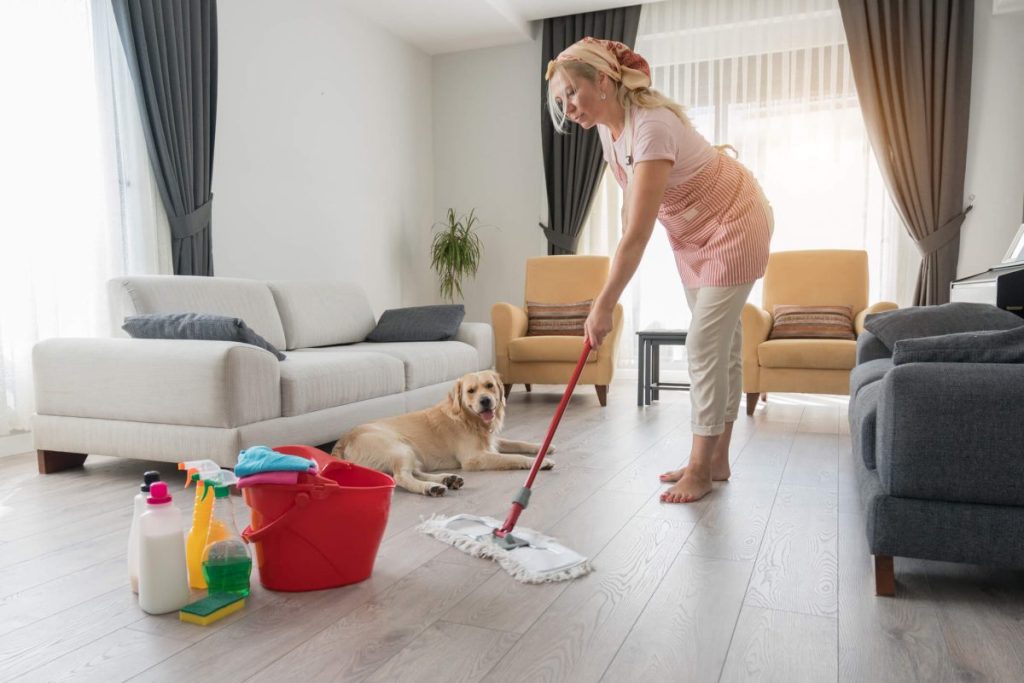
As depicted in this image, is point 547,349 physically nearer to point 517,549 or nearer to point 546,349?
point 546,349

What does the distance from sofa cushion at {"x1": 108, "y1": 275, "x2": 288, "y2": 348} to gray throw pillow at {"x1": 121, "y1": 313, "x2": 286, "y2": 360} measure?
0.52ft

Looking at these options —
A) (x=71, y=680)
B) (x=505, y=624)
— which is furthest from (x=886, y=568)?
(x=71, y=680)

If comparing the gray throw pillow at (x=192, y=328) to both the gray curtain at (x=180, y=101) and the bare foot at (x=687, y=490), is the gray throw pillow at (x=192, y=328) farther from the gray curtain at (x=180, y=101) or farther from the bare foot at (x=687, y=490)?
the bare foot at (x=687, y=490)

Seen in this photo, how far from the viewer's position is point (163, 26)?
3.73 meters

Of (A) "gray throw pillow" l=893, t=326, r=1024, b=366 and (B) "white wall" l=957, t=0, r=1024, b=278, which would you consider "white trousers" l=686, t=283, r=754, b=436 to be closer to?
(A) "gray throw pillow" l=893, t=326, r=1024, b=366

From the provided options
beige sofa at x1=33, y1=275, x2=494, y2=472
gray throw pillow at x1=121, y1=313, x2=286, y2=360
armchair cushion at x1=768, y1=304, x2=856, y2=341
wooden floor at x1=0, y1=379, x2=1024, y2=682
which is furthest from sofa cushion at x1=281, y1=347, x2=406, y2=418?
armchair cushion at x1=768, y1=304, x2=856, y2=341

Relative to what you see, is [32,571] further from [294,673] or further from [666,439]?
[666,439]

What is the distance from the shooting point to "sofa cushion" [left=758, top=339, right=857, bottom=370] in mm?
3908

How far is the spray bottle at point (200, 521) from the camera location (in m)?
1.52

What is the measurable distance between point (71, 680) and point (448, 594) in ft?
2.26

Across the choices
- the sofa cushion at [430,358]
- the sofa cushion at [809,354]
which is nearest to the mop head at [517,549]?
the sofa cushion at [430,358]

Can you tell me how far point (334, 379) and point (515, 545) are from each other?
140cm

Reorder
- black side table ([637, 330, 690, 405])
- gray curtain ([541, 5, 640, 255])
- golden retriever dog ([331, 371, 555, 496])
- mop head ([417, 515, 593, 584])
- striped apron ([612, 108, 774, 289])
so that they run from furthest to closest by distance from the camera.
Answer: gray curtain ([541, 5, 640, 255])
black side table ([637, 330, 690, 405])
golden retriever dog ([331, 371, 555, 496])
striped apron ([612, 108, 774, 289])
mop head ([417, 515, 593, 584])

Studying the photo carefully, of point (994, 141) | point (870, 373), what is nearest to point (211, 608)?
point (870, 373)
